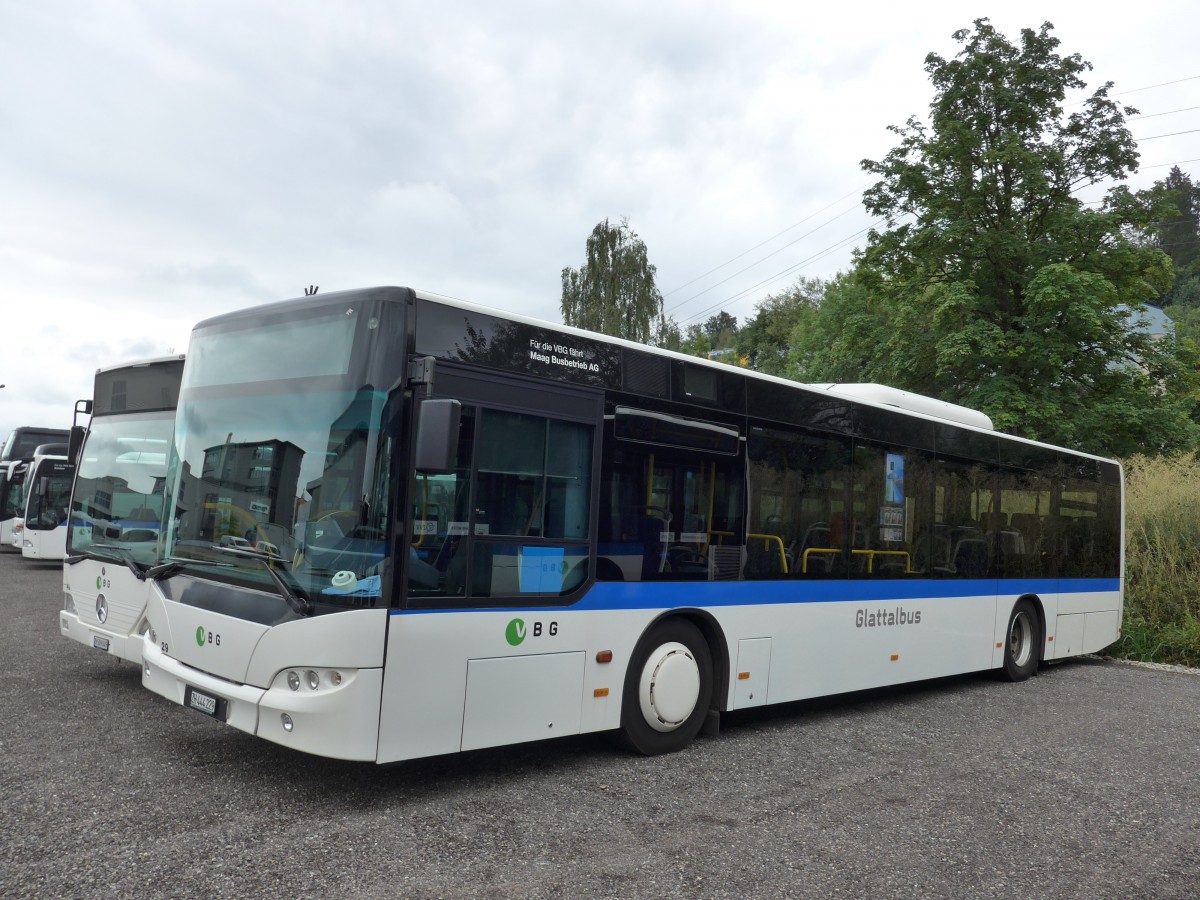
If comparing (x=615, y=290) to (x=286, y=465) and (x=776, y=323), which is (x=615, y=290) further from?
(x=286, y=465)

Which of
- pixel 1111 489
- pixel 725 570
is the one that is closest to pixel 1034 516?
pixel 1111 489

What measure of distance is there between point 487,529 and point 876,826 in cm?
275

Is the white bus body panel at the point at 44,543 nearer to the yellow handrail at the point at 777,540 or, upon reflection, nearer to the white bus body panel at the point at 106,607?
the white bus body panel at the point at 106,607

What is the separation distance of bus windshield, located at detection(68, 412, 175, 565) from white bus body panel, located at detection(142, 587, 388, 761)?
3000 mm

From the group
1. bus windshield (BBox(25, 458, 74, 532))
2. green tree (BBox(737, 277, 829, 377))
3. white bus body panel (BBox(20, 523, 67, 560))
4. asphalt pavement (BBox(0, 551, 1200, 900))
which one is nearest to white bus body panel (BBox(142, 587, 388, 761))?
asphalt pavement (BBox(0, 551, 1200, 900))

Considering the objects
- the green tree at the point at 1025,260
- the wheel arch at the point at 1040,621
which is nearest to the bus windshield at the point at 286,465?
the wheel arch at the point at 1040,621

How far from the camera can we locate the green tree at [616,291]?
41.4 m

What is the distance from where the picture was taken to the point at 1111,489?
1323 centimetres

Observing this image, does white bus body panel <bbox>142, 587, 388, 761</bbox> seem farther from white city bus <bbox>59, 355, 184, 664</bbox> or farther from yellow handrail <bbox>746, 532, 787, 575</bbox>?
yellow handrail <bbox>746, 532, 787, 575</bbox>

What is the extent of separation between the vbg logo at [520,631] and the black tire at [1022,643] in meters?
6.97

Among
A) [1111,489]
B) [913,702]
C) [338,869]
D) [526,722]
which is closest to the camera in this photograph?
[338,869]

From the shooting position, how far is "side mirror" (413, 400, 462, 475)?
507cm

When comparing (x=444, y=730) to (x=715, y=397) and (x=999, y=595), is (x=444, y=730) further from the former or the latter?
(x=999, y=595)

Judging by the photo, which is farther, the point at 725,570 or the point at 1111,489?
the point at 1111,489
